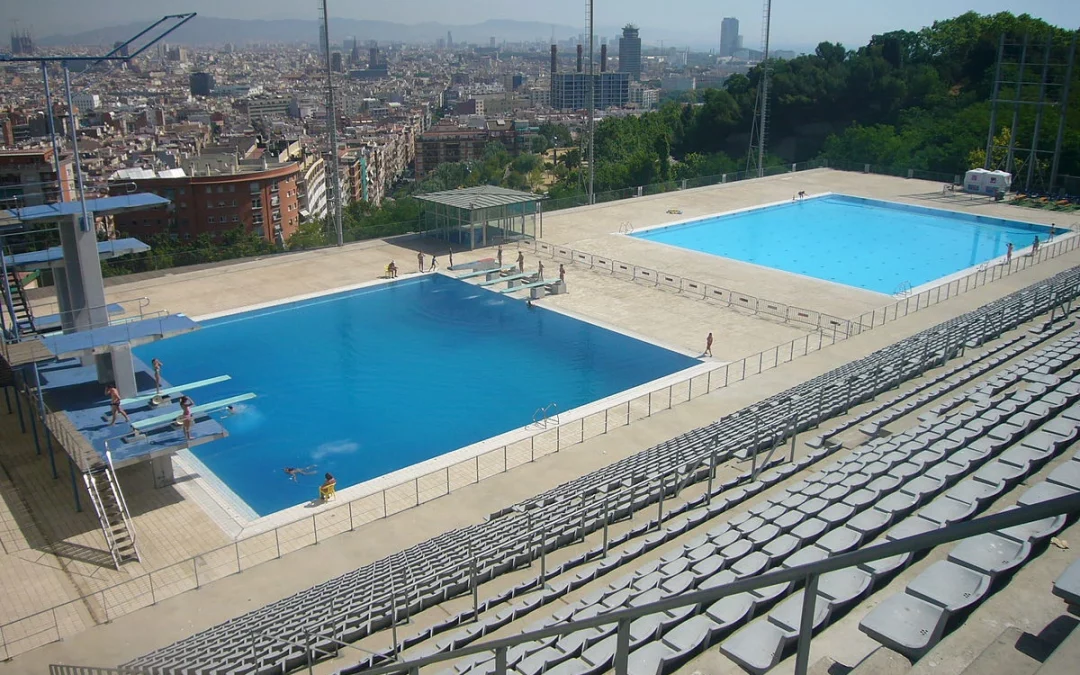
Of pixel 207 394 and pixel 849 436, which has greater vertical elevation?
pixel 849 436

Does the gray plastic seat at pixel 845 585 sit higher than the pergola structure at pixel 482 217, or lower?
higher

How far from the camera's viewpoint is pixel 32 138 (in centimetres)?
9100

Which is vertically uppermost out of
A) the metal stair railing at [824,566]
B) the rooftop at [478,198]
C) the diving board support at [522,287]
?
the metal stair railing at [824,566]

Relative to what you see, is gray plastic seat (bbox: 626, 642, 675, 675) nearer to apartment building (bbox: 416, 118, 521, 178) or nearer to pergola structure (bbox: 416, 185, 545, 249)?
pergola structure (bbox: 416, 185, 545, 249)

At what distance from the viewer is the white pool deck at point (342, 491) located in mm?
12305

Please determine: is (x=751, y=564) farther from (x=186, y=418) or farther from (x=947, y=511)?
(x=186, y=418)

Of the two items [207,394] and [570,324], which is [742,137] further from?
[207,394]

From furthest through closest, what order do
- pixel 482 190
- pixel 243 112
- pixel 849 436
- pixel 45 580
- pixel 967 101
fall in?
pixel 243 112
pixel 967 101
pixel 482 190
pixel 849 436
pixel 45 580

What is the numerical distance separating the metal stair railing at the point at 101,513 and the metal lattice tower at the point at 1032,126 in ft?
144

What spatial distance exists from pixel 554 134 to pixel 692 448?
12625 centimetres

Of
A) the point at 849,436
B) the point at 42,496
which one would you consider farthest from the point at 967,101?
the point at 42,496

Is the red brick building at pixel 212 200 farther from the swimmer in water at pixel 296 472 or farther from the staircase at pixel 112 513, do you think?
the staircase at pixel 112 513

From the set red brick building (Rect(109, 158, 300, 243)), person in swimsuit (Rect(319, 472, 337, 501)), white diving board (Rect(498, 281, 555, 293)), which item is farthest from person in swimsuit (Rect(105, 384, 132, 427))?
red brick building (Rect(109, 158, 300, 243))

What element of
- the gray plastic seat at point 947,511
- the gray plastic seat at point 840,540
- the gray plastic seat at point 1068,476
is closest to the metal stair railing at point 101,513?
the gray plastic seat at point 840,540
